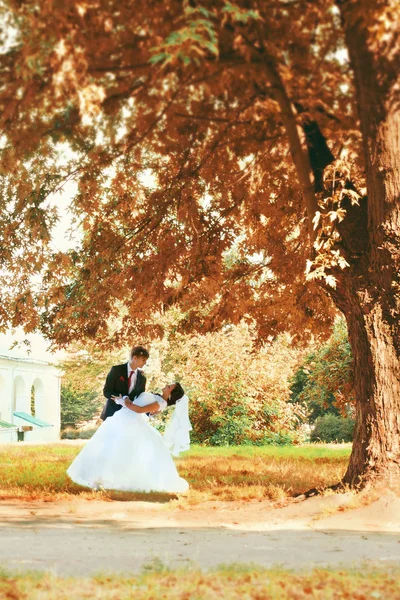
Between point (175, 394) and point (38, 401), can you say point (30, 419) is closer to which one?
point (38, 401)

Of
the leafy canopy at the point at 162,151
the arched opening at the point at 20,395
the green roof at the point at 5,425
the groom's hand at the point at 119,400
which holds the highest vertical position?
the leafy canopy at the point at 162,151

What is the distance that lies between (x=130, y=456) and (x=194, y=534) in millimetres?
3492

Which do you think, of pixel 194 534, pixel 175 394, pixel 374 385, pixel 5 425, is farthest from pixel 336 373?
pixel 5 425

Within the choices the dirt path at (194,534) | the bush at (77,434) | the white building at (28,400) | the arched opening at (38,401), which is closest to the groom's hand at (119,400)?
the dirt path at (194,534)

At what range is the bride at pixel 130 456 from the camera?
36.0 ft

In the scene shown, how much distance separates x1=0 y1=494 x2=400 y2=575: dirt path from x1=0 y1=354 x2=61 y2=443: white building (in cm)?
3320

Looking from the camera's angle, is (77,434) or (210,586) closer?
(210,586)

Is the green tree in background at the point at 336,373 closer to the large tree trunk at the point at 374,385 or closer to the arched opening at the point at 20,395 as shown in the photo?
the large tree trunk at the point at 374,385

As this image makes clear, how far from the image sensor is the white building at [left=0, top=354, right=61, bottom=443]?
44562mm

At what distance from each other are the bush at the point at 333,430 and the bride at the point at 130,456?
20.4m

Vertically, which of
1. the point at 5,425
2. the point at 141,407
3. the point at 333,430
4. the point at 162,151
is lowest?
the point at 333,430

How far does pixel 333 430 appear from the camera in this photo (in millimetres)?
31219

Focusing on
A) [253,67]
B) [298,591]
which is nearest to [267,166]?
[253,67]

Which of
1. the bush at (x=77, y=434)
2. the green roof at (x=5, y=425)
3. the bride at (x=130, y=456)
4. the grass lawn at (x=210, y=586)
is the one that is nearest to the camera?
the grass lawn at (x=210, y=586)
